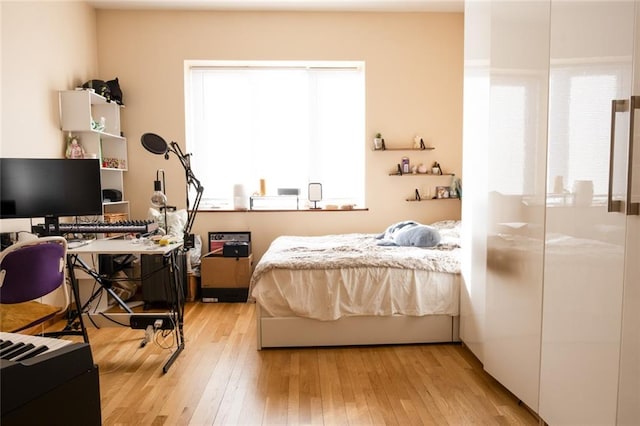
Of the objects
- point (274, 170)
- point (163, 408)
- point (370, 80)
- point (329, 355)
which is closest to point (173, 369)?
point (163, 408)

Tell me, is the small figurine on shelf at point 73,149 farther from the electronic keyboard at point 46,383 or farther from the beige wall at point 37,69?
the electronic keyboard at point 46,383

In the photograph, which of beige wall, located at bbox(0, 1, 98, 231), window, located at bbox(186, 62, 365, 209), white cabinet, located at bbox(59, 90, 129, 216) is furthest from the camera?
window, located at bbox(186, 62, 365, 209)

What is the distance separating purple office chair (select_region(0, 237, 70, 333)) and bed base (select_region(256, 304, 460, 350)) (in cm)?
121

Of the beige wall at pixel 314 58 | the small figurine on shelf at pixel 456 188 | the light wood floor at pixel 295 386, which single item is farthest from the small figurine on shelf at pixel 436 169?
the light wood floor at pixel 295 386

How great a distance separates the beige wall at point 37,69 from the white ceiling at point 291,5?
0.48 m

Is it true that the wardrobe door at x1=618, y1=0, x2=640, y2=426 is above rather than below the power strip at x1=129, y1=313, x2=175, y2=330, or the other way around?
above

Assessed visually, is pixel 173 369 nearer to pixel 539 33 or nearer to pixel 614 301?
pixel 614 301

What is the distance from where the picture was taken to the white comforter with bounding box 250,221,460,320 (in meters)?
2.70

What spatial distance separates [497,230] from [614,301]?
785 mm

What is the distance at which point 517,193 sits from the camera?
197cm

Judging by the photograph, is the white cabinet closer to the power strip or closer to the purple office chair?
the power strip

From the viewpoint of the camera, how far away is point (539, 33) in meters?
1.79

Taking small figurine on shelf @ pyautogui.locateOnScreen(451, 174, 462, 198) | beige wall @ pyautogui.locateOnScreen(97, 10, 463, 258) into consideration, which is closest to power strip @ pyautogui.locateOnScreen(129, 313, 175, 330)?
beige wall @ pyautogui.locateOnScreen(97, 10, 463, 258)

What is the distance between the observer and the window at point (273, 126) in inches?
178
